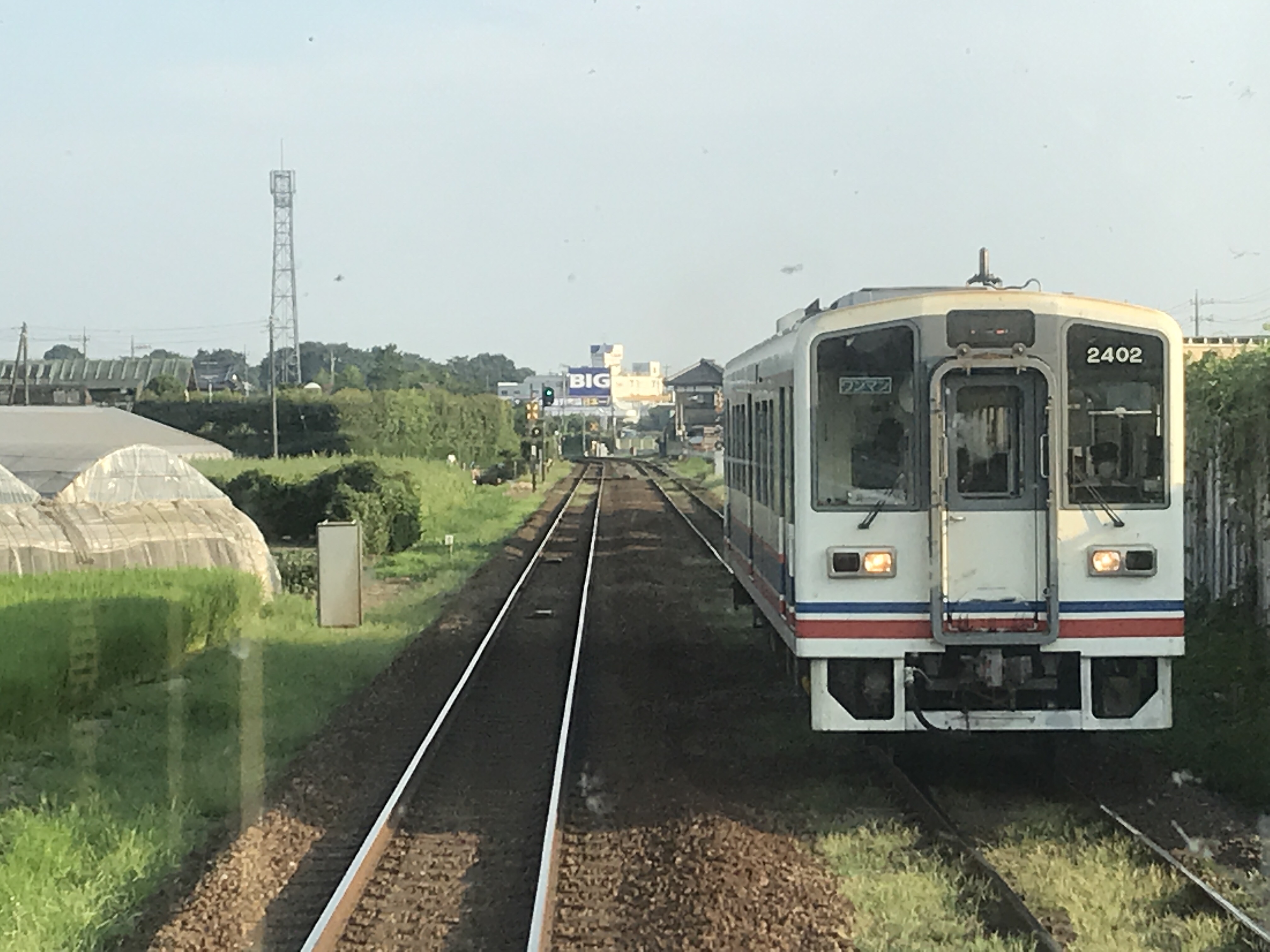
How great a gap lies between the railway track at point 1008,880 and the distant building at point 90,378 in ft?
232

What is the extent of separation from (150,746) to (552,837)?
421cm

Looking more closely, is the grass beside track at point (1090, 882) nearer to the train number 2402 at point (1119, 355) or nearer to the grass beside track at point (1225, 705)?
the grass beside track at point (1225, 705)

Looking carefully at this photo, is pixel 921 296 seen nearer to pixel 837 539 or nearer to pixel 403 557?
pixel 837 539

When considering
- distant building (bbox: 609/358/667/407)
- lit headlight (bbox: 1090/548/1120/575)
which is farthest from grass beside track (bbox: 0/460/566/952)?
distant building (bbox: 609/358/667/407)

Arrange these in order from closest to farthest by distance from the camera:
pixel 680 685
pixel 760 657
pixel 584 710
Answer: pixel 584 710 → pixel 680 685 → pixel 760 657

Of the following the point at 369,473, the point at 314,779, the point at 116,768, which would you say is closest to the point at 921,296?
→ the point at 314,779

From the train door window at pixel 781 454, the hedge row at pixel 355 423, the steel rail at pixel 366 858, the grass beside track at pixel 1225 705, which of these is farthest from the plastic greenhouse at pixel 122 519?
the hedge row at pixel 355 423

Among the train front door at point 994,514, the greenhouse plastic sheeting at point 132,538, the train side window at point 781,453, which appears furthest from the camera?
the greenhouse plastic sheeting at point 132,538

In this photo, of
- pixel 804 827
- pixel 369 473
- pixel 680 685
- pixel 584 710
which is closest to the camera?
pixel 804 827

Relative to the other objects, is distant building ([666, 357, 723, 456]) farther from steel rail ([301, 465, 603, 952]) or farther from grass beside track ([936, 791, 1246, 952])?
grass beside track ([936, 791, 1246, 952])

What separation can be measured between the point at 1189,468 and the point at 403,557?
1685 cm

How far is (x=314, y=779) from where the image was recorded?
977 cm

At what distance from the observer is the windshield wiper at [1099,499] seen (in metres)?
8.38

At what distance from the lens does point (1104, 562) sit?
837 centimetres
